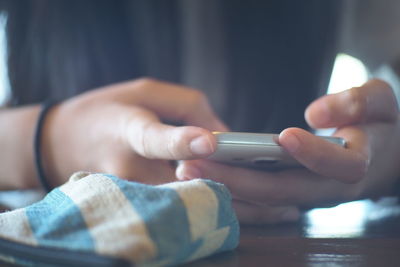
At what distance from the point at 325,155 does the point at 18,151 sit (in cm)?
51

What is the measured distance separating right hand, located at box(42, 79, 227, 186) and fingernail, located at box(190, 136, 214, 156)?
121mm

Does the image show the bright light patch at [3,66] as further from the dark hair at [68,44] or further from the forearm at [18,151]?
the forearm at [18,151]

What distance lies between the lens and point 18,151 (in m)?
0.70

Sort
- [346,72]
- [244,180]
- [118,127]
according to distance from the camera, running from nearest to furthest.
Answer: [244,180] < [118,127] < [346,72]

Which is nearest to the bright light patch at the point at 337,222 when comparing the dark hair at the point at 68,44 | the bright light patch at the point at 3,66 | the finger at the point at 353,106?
the finger at the point at 353,106

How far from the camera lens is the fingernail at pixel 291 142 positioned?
1.15 feet

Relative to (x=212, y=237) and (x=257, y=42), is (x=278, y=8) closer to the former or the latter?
(x=257, y=42)

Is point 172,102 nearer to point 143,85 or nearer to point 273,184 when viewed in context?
point 143,85

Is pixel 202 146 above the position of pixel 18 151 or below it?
above

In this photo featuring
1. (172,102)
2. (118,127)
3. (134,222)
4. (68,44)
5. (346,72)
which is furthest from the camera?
(346,72)

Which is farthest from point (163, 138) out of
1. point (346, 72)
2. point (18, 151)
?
point (346, 72)

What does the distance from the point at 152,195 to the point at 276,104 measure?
728 mm

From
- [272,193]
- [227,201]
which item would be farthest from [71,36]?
[227,201]

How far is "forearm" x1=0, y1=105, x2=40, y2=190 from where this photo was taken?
681mm
